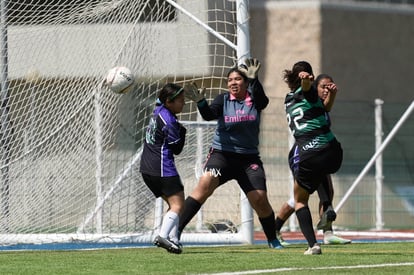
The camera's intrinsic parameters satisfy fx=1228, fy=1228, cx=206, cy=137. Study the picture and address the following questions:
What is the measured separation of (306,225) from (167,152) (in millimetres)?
1549

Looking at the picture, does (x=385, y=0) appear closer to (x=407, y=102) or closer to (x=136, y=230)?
(x=407, y=102)

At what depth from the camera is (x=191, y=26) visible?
16.0 metres

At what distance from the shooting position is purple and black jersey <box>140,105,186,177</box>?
462 inches

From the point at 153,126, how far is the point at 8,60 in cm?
331

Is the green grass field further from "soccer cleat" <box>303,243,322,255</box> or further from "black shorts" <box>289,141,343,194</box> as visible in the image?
"black shorts" <box>289,141,343,194</box>

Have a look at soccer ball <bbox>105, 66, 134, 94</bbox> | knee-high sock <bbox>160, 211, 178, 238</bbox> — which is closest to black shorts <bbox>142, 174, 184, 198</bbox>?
knee-high sock <bbox>160, 211, 178, 238</bbox>

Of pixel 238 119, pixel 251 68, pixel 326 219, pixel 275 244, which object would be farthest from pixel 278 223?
pixel 251 68

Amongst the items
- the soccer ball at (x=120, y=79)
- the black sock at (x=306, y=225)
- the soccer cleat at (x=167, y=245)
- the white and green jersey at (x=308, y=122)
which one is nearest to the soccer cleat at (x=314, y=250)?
the black sock at (x=306, y=225)

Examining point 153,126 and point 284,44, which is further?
point 284,44

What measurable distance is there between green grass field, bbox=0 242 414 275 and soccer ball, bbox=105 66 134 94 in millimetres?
1861

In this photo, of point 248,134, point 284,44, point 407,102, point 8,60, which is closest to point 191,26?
point 8,60

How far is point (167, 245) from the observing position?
11.4 metres

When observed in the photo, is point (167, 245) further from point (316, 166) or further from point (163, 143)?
point (316, 166)

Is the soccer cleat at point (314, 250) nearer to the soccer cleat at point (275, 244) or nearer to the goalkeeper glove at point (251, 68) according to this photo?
the soccer cleat at point (275, 244)
